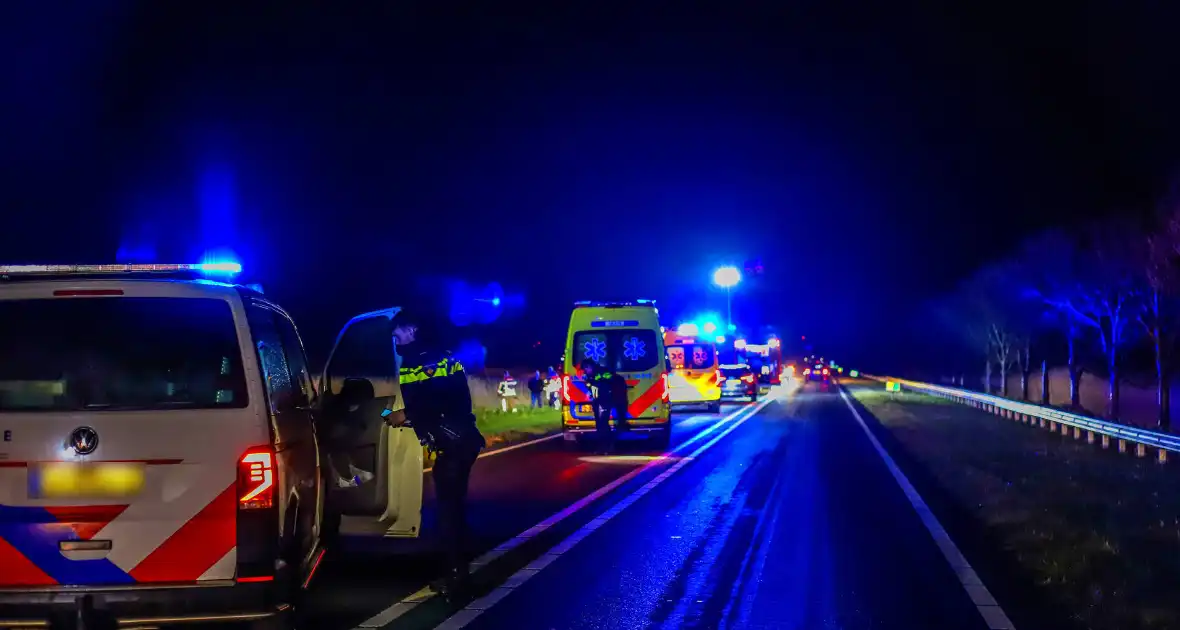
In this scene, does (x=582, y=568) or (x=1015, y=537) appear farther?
(x=1015, y=537)

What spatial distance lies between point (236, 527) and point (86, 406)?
93 centimetres

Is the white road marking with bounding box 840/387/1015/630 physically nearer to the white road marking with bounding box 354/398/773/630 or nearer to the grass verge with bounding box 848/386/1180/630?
the grass verge with bounding box 848/386/1180/630

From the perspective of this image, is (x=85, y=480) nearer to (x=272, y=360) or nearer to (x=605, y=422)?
(x=272, y=360)

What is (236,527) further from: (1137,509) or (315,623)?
(1137,509)

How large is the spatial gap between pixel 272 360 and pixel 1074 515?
31.3ft

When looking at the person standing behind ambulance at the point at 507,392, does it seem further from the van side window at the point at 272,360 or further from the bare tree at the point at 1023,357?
the van side window at the point at 272,360

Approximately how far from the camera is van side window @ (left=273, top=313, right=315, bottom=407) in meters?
6.85

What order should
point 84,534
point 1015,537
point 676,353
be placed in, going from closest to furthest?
point 84,534 → point 1015,537 → point 676,353

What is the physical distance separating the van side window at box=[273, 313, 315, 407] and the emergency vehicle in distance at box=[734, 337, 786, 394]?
46263 millimetres

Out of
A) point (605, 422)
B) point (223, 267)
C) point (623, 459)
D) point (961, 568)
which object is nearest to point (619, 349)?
point (605, 422)

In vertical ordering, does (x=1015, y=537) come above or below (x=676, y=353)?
below

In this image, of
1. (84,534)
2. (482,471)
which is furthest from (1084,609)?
(482,471)

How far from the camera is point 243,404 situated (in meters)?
5.58

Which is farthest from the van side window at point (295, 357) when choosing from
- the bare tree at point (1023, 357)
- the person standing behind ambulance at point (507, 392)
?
the bare tree at point (1023, 357)
